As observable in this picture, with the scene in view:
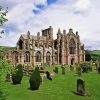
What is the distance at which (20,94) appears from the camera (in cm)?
3216

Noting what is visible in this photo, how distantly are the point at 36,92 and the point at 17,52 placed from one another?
68.8m

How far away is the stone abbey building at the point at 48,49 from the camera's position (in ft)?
339

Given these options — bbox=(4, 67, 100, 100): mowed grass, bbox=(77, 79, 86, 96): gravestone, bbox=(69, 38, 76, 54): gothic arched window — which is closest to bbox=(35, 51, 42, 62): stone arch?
bbox=(69, 38, 76, 54): gothic arched window

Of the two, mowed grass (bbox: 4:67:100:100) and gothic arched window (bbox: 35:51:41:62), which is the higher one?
gothic arched window (bbox: 35:51:41:62)

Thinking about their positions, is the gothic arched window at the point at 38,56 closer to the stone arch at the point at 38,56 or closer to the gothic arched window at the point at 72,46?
the stone arch at the point at 38,56

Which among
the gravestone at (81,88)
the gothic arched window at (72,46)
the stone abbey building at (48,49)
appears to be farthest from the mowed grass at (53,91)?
the gothic arched window at (72,46)

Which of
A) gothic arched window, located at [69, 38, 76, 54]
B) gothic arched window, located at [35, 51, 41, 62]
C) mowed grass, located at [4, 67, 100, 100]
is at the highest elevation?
gothic arched window, located at [69, 38, 76, 54]

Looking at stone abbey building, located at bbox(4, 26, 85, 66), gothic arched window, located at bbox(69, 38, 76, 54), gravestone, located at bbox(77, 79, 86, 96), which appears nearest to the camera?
gravestone, located at bbox(77, 79, 86, 96)

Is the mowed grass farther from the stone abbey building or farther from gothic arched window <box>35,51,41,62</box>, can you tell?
gothic arched window <box>35,51,41,62</box>

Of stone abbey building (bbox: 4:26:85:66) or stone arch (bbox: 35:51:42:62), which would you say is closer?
stone abbey building (bbox: 4:26:85:66)

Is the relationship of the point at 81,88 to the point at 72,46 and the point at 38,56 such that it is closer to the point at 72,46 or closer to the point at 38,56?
the point at 38,56

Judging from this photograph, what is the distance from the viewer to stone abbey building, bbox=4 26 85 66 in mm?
103250

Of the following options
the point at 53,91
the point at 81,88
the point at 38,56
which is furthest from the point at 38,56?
the point at 81,88

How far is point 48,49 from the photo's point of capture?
367 ft
